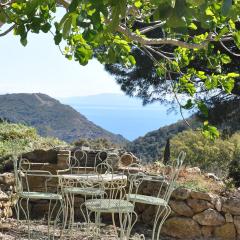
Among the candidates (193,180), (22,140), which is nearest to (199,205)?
(193,180)

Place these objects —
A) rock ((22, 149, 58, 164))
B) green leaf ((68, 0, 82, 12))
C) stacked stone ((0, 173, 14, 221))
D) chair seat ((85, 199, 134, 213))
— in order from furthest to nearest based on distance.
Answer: rock ((22, 149, 58, 164)), stacked stone ((0, 173, 14, 221)), chair seat ((85, 199, 134, 213)), green leaf ((68, 0, 82, 12))

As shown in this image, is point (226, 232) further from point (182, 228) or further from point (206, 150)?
point (206, 150)

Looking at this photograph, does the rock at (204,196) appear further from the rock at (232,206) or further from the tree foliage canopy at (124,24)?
the tree foliage canopy at (124,24)

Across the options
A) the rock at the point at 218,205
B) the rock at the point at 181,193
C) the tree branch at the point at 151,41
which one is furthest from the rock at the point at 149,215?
the tree branch at the point at 151,41

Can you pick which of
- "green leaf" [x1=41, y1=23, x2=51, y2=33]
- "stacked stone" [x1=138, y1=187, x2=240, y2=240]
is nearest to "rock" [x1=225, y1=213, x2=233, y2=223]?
"stacked stone" [x1=138, y1=187, x2=240, y2=240]

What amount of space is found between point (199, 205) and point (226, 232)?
0.45 metres

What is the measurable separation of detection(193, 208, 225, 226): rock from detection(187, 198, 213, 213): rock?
0.05 m

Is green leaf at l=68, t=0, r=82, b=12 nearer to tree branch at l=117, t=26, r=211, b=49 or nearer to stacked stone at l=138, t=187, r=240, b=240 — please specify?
tree branch at l=117, t=26, r=211, b=49

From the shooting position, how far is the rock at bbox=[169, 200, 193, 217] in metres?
6.48

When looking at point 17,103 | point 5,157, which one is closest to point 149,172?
point 5,157

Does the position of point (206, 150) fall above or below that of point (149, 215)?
above

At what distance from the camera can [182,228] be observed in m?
6.45

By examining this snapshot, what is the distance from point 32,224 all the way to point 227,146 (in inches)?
485

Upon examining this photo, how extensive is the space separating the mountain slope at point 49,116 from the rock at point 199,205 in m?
13.1
